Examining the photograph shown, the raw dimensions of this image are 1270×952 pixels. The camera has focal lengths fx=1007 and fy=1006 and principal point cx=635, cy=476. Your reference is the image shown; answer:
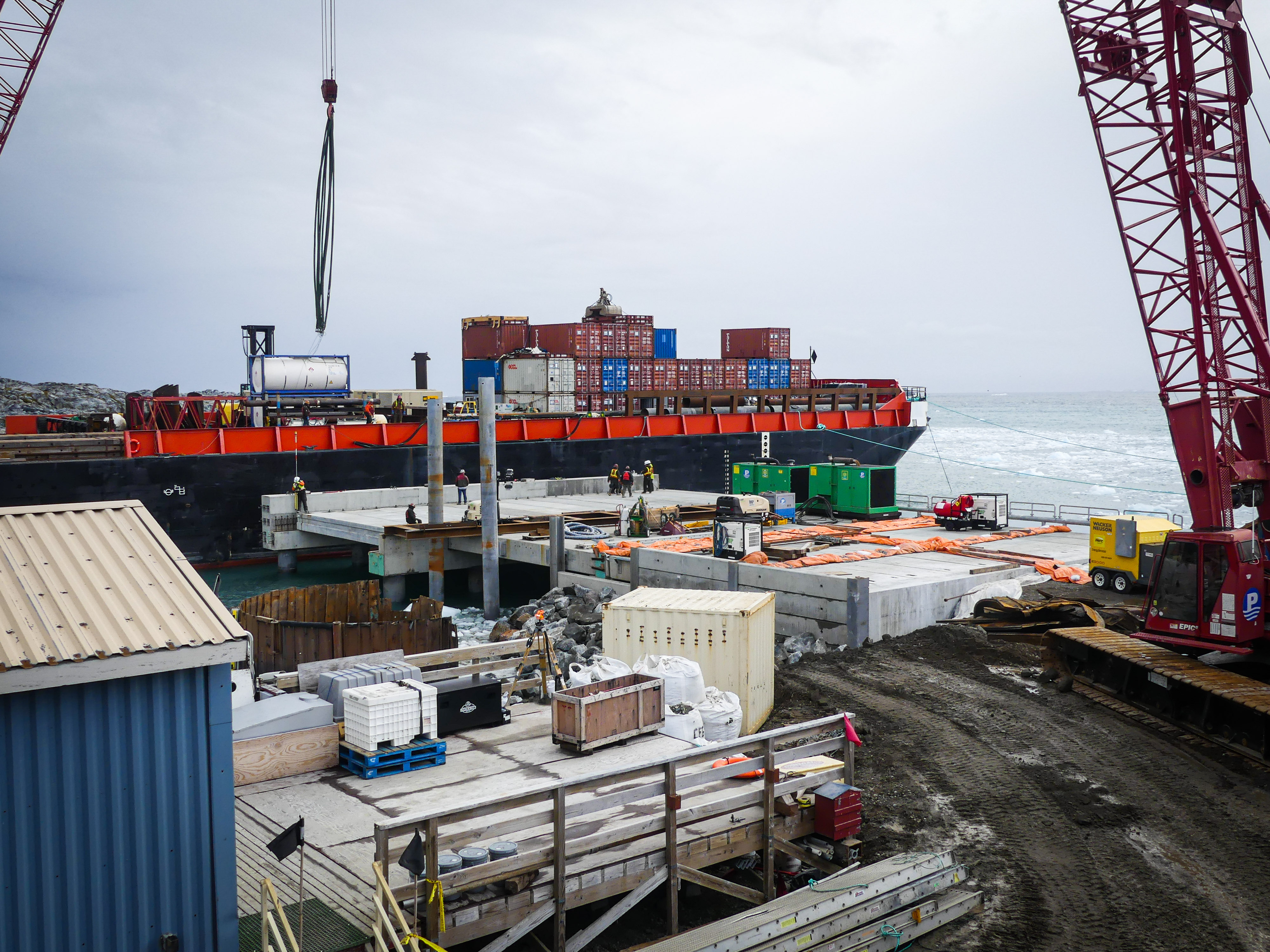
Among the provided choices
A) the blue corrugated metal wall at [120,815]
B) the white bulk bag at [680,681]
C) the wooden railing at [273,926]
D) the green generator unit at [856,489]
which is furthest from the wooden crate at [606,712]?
the green generator unit at [856,489]

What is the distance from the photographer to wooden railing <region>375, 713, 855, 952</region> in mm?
8789

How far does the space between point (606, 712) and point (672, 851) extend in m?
2.30

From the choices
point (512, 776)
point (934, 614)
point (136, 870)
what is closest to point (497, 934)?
point (512, 776)

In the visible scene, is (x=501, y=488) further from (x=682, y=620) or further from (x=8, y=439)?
(x=682, y=620)

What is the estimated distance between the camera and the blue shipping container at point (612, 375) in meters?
64.2

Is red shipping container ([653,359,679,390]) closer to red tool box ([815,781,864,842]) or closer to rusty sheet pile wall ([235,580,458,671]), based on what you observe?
rusty sheet pile wall ([235,580,458,671])

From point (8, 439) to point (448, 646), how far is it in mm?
28872

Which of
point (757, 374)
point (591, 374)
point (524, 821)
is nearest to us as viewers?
point (524, 821)

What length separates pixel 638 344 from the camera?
6544 centimetres

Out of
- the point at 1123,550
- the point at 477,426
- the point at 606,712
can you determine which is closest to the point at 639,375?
the point at 477,426

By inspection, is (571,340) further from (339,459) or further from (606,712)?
(606,712)

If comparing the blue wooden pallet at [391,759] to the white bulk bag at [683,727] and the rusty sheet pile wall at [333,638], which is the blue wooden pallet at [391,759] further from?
the rusty sheet pile wall at [333,638]

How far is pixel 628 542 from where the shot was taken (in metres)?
31.7

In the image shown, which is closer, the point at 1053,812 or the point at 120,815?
the point at 120,815
